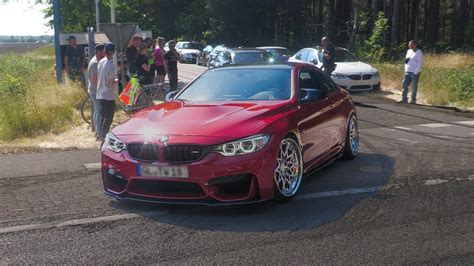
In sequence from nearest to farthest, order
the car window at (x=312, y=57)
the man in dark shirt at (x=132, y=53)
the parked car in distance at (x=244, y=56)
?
the man in dark shirt at (x=132, y=53)
the car window at (x=312, y=57)
the parked car in distance at (x=244, y=56)

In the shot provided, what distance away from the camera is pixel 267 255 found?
4297mm

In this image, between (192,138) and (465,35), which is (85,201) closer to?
(192,138)

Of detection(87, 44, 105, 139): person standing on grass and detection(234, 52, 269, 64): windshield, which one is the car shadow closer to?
detection(87, 44, 105, 139): person standing on grass

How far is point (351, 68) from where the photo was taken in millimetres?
17906

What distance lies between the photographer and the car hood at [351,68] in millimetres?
17781

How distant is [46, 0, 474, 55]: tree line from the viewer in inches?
1512

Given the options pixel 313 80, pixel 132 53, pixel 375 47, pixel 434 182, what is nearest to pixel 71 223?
pixel 313 80

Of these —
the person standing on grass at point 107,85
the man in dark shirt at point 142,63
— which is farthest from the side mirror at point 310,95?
the man in dark shirt at point 142,63

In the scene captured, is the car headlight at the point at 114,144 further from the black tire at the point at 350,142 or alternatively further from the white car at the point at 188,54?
the white car at the point at 188,54

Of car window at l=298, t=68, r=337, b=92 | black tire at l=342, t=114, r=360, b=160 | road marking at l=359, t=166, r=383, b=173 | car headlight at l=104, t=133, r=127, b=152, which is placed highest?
car window at l=298, t=68, r=337, b=92

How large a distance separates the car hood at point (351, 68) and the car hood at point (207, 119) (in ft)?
39.2

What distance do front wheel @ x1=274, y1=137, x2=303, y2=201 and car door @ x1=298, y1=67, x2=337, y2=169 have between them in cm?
25

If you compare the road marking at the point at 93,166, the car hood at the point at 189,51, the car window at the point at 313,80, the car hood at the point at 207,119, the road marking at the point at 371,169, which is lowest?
the road marking at the point at 93,166

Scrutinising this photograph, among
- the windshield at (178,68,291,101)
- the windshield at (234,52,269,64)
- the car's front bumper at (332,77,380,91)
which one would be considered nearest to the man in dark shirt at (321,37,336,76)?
the car's front bumper at (332,77,380,91)
